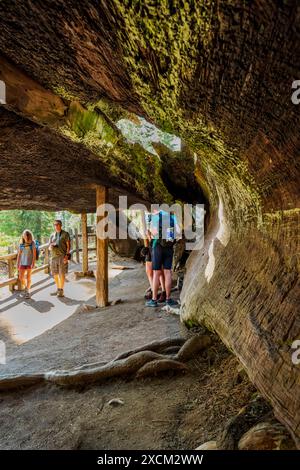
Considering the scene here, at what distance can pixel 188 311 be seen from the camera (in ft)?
15.9

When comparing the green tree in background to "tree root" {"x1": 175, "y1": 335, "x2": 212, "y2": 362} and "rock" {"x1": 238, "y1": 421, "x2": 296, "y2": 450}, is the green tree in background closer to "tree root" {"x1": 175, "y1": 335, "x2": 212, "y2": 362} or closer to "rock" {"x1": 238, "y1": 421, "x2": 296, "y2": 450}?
"tree root" {"x1": 175, "y1": 335, "x2": 212, "y2": 362}

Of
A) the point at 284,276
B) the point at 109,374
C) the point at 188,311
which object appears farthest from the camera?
the point at 188,311

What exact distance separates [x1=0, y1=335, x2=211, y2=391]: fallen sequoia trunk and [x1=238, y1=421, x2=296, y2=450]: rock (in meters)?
1.60

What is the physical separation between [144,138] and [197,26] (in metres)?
6.32

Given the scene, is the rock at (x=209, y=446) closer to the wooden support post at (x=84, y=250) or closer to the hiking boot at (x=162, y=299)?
the hiking boot at (x=162, y=299)

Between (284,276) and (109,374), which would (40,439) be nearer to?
(109,374)

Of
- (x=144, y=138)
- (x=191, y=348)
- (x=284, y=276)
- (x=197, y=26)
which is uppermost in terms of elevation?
(x=144, y=138)

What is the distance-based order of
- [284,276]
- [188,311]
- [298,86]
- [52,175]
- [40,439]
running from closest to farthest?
[298,86] < [284,276] < [40,439] < [188,311] < [52,175]

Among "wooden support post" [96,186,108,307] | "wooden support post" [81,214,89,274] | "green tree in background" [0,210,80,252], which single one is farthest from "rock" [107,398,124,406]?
"green tree in background" [0,210,80,252]

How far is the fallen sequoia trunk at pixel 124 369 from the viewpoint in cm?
364

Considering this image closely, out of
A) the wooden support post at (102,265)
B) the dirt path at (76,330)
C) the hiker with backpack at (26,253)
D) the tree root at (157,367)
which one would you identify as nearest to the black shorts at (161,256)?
the dirt path at (76,330)

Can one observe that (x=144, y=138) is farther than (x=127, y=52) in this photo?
Yes

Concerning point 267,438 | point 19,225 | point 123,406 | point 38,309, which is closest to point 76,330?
point 38,309
